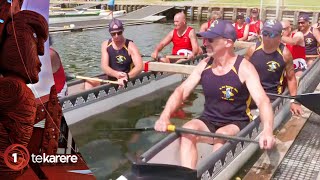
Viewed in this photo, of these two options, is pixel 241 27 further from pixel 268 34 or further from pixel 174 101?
pixel 174 101

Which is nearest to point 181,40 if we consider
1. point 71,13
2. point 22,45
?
point 71,13

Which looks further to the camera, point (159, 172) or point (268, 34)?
point (268, 34)

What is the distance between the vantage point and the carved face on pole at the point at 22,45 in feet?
5.96

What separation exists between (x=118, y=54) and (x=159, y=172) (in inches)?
→ 34.7

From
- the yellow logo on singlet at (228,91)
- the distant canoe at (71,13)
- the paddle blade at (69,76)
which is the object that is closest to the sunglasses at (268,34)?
the yellow logo on singlet at (228,91)

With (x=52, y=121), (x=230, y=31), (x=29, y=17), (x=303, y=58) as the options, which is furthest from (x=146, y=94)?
(x=303, y=58)

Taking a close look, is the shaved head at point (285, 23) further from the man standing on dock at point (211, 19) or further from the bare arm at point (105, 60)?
the bare arm at point (105, 60)

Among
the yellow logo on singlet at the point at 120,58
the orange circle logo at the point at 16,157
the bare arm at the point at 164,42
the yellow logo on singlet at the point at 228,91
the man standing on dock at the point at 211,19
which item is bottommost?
the yellow logo on singlet at the point at 228,91

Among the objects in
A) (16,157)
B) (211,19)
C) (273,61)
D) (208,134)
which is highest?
(211,19)

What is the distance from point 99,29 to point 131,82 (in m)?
0.91

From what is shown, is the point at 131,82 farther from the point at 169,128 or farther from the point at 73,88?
the point at 73,88

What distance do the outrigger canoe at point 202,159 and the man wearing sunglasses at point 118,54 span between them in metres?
0.56

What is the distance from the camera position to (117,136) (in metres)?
2.61

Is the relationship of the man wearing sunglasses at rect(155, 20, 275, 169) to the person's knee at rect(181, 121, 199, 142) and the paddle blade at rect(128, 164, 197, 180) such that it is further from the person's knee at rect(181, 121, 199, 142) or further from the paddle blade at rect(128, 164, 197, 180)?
the paddle blade at rect(128, 164, 197, 180)
